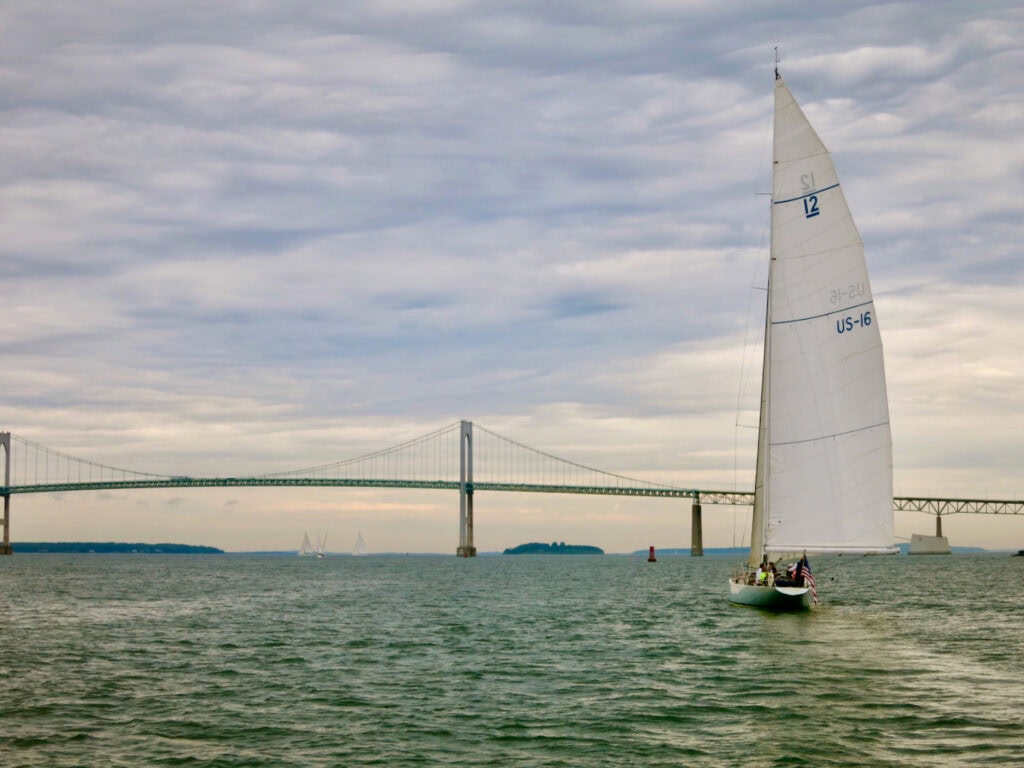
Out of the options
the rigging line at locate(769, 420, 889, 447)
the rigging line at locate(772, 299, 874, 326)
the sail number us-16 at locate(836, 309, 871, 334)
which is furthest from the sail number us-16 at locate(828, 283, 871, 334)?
the rigging line at locate(769, 420, 889, 447)

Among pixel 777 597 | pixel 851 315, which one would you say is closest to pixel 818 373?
pixel 851 315

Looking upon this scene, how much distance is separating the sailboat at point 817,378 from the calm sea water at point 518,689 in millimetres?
2873

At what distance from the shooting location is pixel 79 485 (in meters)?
130

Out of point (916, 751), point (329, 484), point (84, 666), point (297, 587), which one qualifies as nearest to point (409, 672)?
point (84, 666)

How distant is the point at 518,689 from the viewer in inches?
774

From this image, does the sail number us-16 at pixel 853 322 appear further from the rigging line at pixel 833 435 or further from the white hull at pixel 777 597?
the white hull at pixel 777 597

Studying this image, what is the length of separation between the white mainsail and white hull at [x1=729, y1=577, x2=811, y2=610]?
1405mm

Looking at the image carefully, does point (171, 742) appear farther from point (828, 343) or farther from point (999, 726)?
point (828, 343)

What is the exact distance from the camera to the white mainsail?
30.8m

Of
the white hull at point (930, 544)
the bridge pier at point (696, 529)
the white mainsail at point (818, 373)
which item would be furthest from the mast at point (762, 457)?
the white hull at point (930, 544)

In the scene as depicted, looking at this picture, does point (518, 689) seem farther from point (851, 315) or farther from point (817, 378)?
point (851, 315)

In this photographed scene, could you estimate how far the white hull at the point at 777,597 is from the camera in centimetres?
3325

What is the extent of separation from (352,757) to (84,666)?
11.3 metres

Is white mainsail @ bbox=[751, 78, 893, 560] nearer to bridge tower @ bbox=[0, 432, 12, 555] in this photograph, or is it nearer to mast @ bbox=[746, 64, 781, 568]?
mast @ bbox=[746, 64, 781, 568]
